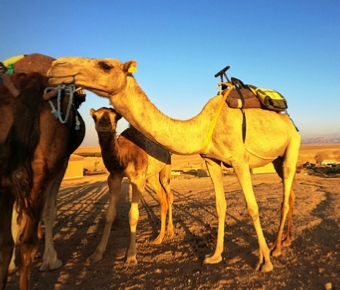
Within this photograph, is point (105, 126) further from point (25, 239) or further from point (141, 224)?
point (141, 224)

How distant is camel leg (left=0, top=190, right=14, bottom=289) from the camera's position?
2.95 metres

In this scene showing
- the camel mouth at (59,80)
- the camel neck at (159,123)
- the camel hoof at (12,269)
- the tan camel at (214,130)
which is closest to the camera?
the camel mouth at (59,80)

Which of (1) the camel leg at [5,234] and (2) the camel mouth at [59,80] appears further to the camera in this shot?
(2) the camel mouth at [59,80]

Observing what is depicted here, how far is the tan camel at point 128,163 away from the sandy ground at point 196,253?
301 mm

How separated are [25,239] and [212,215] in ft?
19.0

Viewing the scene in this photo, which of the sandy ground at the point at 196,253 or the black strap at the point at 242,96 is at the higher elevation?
the black strap at the point at 242,96

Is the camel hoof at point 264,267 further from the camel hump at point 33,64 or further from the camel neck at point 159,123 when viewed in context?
the camel hump at point 33,64

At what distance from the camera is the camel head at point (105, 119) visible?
4.82 m

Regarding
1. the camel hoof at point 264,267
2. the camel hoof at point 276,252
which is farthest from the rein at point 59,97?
the camel hoof at point 276,252

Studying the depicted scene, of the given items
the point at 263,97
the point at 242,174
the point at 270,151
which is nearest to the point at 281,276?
the point at 242,174

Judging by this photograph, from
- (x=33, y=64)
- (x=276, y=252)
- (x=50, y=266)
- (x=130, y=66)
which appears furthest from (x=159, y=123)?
(x=276, y=252)

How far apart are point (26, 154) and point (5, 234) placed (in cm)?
91

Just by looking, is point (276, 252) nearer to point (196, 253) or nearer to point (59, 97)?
point (196, 253)

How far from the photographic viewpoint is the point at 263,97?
17.4 ft
